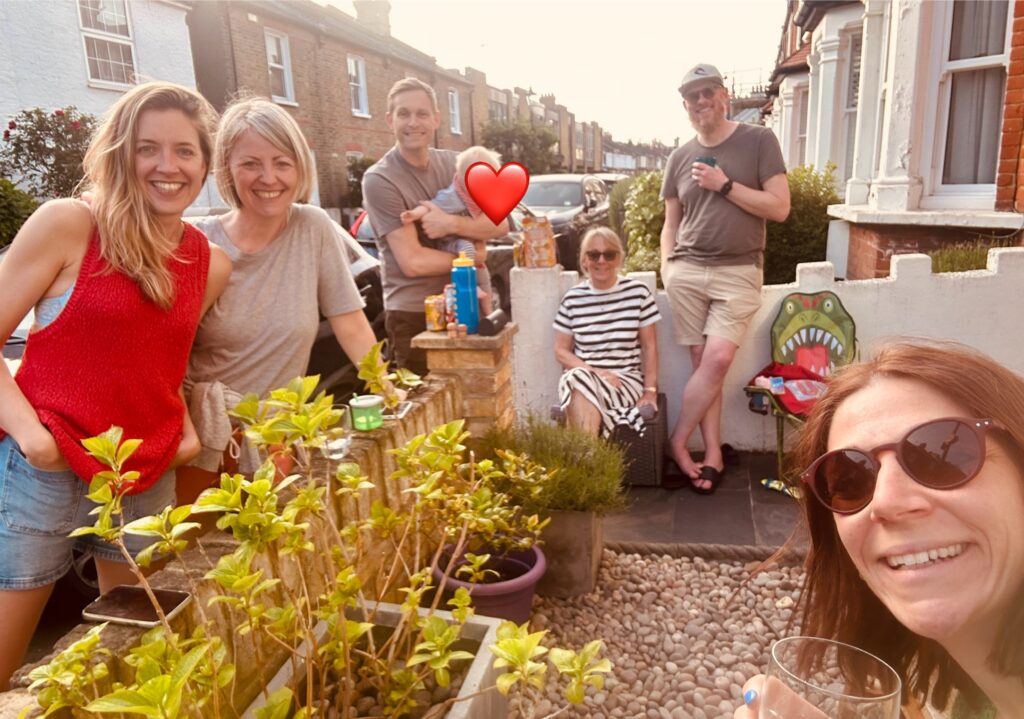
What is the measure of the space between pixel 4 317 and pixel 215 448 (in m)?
0.69

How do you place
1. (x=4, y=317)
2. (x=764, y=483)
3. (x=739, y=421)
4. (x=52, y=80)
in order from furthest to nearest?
1. (x=52, y=80)
2. (x=739, y=421)
3. (x=764, y=483)
4. (x=4, y=317)

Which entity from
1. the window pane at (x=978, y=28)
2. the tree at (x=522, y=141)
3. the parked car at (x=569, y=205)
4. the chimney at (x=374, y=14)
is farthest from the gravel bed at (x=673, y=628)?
the tree at (x=522, y=141)

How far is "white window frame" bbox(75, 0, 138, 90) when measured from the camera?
13.1 meters

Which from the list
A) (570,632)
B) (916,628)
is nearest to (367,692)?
(570,632)

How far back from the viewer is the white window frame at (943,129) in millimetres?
5633

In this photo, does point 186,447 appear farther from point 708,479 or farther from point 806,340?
point 806,340

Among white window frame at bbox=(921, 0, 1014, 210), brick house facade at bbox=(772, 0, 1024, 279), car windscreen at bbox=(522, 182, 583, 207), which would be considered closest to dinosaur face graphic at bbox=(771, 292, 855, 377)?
brick house facade at bbox=(772, 0, 1024, 279)

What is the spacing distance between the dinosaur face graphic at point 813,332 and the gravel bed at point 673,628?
1.56m

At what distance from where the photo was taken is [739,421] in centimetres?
488

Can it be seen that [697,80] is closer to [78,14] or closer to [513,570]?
[513,570]

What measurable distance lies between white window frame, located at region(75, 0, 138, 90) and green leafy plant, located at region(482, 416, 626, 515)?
41.5 feet

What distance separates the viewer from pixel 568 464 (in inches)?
128

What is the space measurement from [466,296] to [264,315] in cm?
113

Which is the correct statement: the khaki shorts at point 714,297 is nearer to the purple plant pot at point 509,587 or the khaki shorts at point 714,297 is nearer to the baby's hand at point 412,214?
the baby's hand at point 412,214
